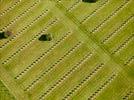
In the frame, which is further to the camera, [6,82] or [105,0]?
[105,0]

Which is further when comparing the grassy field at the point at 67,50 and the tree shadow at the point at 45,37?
the tree shadow at the point at 45,37

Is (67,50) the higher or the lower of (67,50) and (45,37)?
the lower

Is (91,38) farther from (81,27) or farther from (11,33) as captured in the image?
(11,33)

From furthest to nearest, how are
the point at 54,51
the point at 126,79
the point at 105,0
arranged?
the point at 105,0 → the point at 54,51 → the point at 126,79

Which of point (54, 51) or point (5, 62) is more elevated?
point (5, 62)

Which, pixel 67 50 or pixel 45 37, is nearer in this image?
pixel 67 50

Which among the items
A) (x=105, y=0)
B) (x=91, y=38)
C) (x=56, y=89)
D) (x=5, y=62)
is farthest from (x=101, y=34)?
(x=5, y=62)

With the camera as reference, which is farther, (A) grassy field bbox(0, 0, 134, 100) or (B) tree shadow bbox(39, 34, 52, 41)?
(B) tree shadow bbox(39, 34, 52, 41)

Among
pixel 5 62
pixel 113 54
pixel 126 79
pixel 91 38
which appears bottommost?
pixel 126 79
